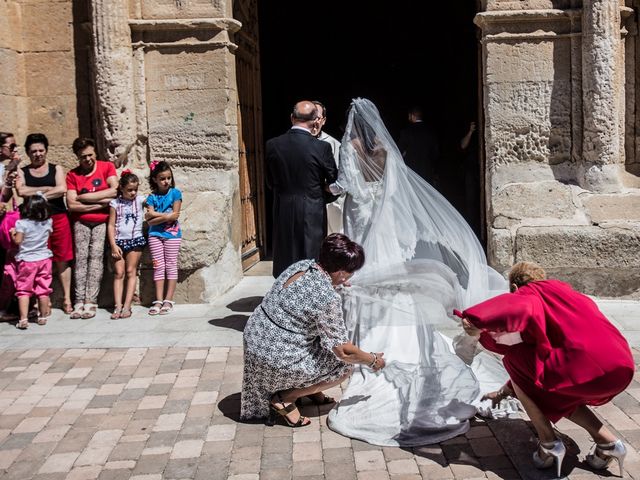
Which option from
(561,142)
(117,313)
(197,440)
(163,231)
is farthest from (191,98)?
(197,440)

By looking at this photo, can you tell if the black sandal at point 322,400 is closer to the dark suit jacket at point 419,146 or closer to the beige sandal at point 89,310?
the beige sandal at point 89,310

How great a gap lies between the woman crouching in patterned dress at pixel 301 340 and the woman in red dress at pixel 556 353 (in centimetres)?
70

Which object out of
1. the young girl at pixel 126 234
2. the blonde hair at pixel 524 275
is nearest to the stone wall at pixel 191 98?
the young girl at pixel 126 234

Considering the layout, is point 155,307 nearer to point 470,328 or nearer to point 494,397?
point 494,397

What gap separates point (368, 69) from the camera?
11867mm

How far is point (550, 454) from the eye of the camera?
3.57m

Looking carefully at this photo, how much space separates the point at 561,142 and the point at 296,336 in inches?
164

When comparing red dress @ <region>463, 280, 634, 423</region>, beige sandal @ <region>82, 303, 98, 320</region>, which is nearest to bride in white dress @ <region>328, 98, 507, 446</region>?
red dress @ <region>463, 280, 634, 423</region>

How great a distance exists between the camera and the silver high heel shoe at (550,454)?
3525 mm

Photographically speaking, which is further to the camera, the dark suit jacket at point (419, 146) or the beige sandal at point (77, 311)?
the dark suit jacket at point (419, 146)

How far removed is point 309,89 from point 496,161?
5270 mm

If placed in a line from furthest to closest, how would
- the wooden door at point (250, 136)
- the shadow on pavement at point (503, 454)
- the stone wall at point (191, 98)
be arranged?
the wooden door at point (250, 136)
the stone wall at point (191, 98)
the shadow on pavement at point (503, 454)

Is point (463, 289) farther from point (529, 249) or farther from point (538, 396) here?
point (529, 249)

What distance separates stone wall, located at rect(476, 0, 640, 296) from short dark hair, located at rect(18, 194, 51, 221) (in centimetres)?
386
